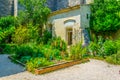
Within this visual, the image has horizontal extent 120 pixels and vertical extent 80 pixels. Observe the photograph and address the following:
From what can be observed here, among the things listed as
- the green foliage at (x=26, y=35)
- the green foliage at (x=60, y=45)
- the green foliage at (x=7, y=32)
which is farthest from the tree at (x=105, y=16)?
the green foliage at (x=7, y=32)

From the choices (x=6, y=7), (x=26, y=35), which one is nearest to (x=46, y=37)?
(x=26, y=35)

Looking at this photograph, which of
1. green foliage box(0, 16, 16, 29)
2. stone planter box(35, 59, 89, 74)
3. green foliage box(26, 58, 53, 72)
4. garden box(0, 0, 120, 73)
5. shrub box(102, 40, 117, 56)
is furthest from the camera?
green foliage box(0, 16, 16, 29)

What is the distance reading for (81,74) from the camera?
9.05 meters

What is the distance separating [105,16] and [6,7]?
41.3 ft

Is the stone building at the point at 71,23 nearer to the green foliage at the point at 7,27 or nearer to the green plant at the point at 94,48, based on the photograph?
the green plant at the point at 94,48

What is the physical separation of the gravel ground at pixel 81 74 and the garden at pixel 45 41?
716 millimetres

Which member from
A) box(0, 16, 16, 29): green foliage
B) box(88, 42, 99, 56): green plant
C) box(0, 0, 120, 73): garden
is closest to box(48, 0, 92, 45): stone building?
box(0, 0, 120, 73): garden

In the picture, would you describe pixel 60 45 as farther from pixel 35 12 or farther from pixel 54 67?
pixel 35 12

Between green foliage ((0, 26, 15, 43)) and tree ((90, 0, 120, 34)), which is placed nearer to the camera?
tree ((90, 0, 120, 34))

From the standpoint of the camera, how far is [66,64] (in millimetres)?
10406

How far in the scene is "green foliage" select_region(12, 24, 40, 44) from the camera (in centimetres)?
1728

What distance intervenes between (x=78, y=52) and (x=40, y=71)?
3.33 metres

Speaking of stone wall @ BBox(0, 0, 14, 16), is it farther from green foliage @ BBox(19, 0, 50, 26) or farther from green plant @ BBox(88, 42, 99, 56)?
green plant @ BBox(88, 42, 99, 56)

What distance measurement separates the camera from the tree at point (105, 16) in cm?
1441
